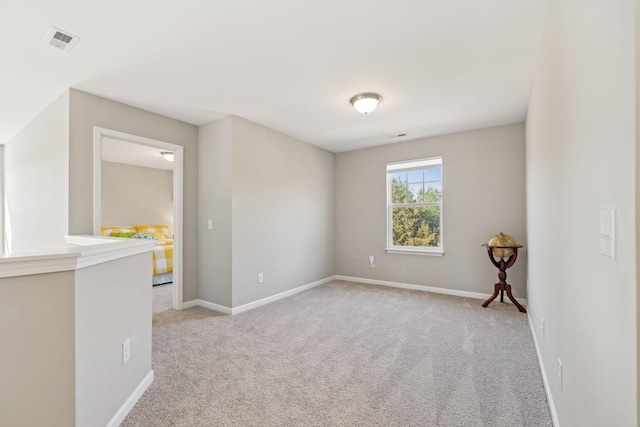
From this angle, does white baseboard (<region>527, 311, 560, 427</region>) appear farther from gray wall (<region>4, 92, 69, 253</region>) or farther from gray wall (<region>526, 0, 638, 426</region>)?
gray wall (<region>4, 92, 69, 253</region>)

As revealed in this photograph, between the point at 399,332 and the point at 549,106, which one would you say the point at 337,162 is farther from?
the point at 549,106

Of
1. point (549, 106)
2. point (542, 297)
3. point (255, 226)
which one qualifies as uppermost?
point (549, 106)

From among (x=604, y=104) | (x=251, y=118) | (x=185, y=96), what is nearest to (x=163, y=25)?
(x=185, y=96)

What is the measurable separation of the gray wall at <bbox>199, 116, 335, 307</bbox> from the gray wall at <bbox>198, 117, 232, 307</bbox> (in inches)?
0.5

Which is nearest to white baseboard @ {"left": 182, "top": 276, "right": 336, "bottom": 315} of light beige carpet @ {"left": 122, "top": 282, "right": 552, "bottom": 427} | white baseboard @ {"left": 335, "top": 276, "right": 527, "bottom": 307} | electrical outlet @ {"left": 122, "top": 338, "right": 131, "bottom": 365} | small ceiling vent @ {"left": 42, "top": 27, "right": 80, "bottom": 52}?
light beige carpet @ {"left": 122, "top": 282, "right": 552, "bottom": 427}

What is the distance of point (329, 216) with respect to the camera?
5.62 m

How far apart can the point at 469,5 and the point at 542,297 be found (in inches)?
82.7

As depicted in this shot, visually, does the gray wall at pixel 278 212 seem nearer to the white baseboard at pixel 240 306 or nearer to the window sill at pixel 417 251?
the white baseboard at pixel 240 306

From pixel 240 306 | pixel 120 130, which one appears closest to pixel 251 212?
pixel 240 306

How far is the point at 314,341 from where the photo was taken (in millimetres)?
2855

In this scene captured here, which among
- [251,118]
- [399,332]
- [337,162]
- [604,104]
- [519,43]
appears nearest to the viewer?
[604,104]

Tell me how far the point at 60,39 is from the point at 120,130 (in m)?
1.24

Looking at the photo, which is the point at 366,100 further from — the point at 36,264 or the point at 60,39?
the point at 36,264

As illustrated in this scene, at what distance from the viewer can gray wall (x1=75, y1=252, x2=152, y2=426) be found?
145 cm
